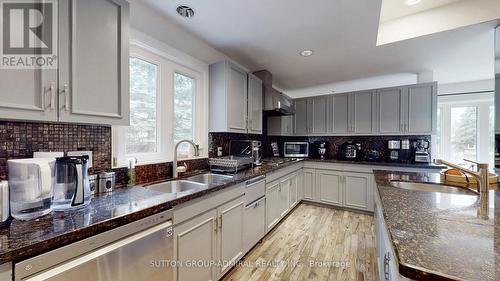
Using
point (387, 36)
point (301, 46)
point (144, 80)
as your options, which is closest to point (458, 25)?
point (387, 36)

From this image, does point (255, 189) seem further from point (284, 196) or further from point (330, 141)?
point (330, 141)

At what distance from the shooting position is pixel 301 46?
228 centimetres

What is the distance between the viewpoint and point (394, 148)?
3531 millimetres

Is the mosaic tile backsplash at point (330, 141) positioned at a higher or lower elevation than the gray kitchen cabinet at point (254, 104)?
lower

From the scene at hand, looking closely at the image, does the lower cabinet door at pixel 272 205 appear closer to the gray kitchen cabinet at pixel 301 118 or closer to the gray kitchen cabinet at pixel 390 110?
the gray kitchen cabinet at pixel 301 118

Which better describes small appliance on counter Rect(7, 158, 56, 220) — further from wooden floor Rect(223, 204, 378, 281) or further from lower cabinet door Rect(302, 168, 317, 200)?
lower cabinet door Rect(302, 168, 317, 200)

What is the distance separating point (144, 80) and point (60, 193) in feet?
3.93

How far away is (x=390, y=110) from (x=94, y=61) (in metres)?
4.01

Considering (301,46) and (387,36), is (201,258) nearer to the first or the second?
(301,46)

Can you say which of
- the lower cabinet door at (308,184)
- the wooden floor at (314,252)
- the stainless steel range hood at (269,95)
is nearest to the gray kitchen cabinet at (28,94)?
the wooden floor at (314,252)

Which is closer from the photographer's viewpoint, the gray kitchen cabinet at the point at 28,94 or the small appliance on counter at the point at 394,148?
the gray kitchen cabinet at the point at 28,94

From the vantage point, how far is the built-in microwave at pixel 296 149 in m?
4.22

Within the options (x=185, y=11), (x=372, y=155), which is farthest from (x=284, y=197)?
(x=185, y=11)

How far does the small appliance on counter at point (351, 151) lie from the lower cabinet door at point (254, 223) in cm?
227
